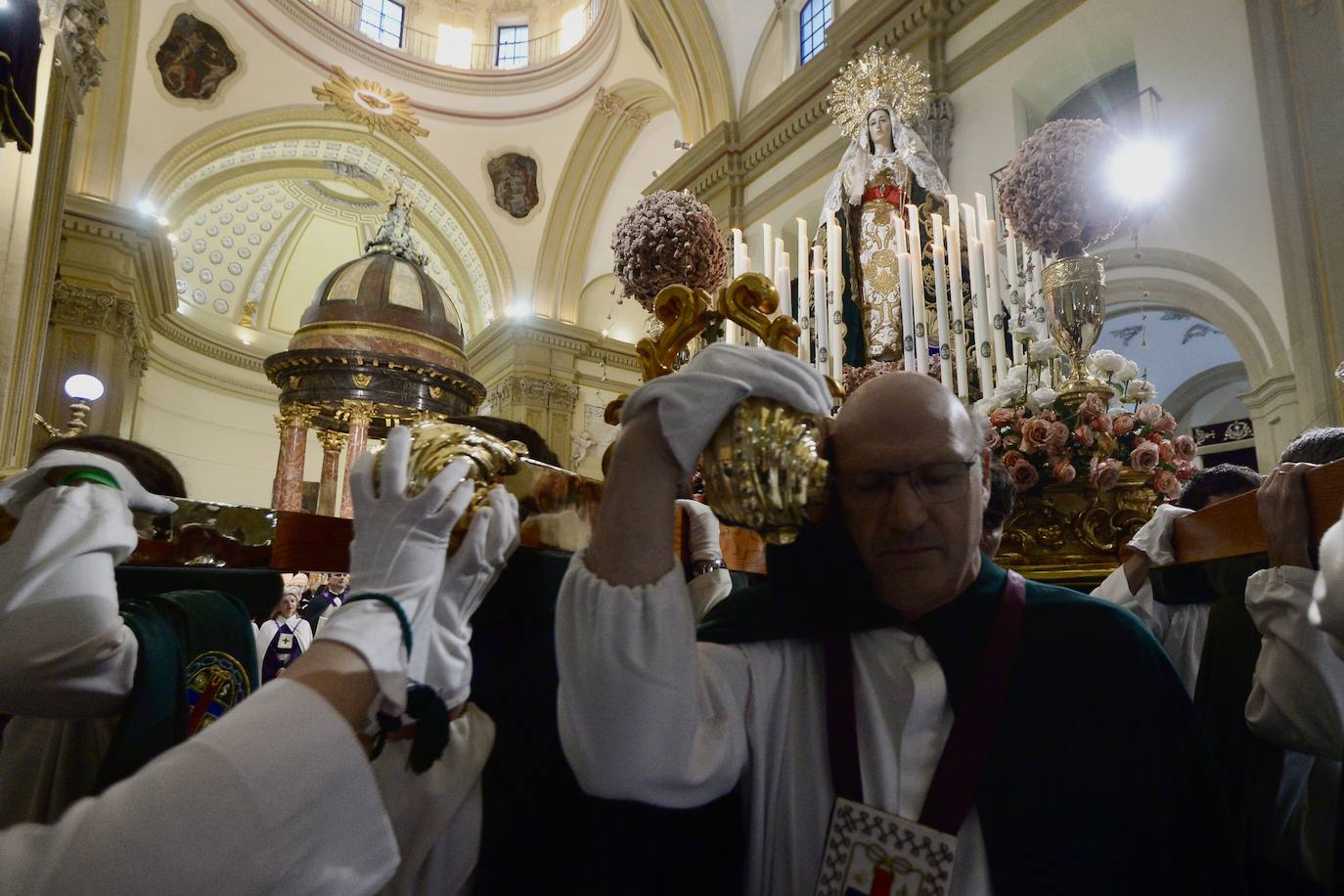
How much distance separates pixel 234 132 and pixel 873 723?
1685 cm

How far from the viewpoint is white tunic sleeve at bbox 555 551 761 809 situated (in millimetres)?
921

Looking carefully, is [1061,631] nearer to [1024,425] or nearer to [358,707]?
[358,707]

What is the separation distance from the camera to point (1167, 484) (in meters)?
2.58

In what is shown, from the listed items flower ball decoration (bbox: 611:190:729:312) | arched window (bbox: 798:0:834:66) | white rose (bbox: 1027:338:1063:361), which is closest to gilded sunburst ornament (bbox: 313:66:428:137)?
arched window (bbox: 798:0:834:66)

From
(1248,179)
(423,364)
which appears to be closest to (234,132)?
(423,364)

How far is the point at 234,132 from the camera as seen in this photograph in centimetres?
1449

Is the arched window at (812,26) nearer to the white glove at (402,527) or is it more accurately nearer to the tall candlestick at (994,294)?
the tall candlestick at (994,294)

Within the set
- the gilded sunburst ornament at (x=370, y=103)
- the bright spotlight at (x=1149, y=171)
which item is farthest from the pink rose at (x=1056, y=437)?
the gilded sunburst ornament at (x=370, y=103)

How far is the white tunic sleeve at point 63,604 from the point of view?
113 centimetres

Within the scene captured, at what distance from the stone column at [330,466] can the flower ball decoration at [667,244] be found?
7831 mm

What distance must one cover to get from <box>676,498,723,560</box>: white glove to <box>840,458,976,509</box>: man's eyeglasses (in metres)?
0.48

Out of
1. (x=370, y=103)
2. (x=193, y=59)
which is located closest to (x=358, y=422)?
(x=193, y=59)

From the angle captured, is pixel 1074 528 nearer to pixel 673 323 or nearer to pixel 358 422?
pixel 673 323

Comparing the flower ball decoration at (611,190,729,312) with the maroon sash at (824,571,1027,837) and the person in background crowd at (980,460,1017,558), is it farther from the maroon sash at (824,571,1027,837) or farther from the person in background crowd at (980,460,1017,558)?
the maroon sash at (824,571,1027,837)
